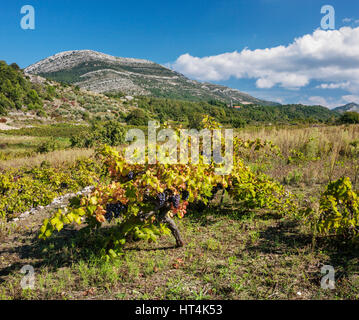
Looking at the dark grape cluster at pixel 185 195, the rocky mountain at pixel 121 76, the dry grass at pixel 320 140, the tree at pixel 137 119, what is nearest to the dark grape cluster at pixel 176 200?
the dark grape cluster at pixel 185 195

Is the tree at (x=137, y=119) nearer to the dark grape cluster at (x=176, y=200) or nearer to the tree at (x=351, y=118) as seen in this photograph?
the tree at (x=351, y=118)

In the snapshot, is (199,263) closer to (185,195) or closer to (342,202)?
(185,195)

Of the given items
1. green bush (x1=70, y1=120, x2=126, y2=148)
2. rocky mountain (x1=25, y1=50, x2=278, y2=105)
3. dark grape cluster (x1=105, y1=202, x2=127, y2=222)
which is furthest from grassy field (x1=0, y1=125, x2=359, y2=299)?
rocky mountain (x1=25, y1=50, x2=278, y2=105)

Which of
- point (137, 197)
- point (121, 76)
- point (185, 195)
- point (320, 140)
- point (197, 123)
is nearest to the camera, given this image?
point (137, 197)

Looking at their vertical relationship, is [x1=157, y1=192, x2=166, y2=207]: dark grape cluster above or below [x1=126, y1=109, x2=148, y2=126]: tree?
below

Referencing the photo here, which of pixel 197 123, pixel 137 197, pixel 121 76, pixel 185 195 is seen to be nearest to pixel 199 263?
pixel 185 195

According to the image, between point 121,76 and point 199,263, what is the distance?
15787 cm

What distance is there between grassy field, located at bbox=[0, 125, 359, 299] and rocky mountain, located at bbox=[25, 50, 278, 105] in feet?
421

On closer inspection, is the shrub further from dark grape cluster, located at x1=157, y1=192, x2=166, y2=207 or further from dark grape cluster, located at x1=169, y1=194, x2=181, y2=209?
dark grape cluster, located at x1=157, y1=192, x2=166, y2=207

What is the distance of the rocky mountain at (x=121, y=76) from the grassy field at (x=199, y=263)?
12838 cm

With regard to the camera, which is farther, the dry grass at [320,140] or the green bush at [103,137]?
the green bush at [103,137]

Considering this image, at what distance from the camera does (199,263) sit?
9.80ft

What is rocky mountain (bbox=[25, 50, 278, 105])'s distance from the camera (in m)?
134

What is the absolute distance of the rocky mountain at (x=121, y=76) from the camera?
134250mm
